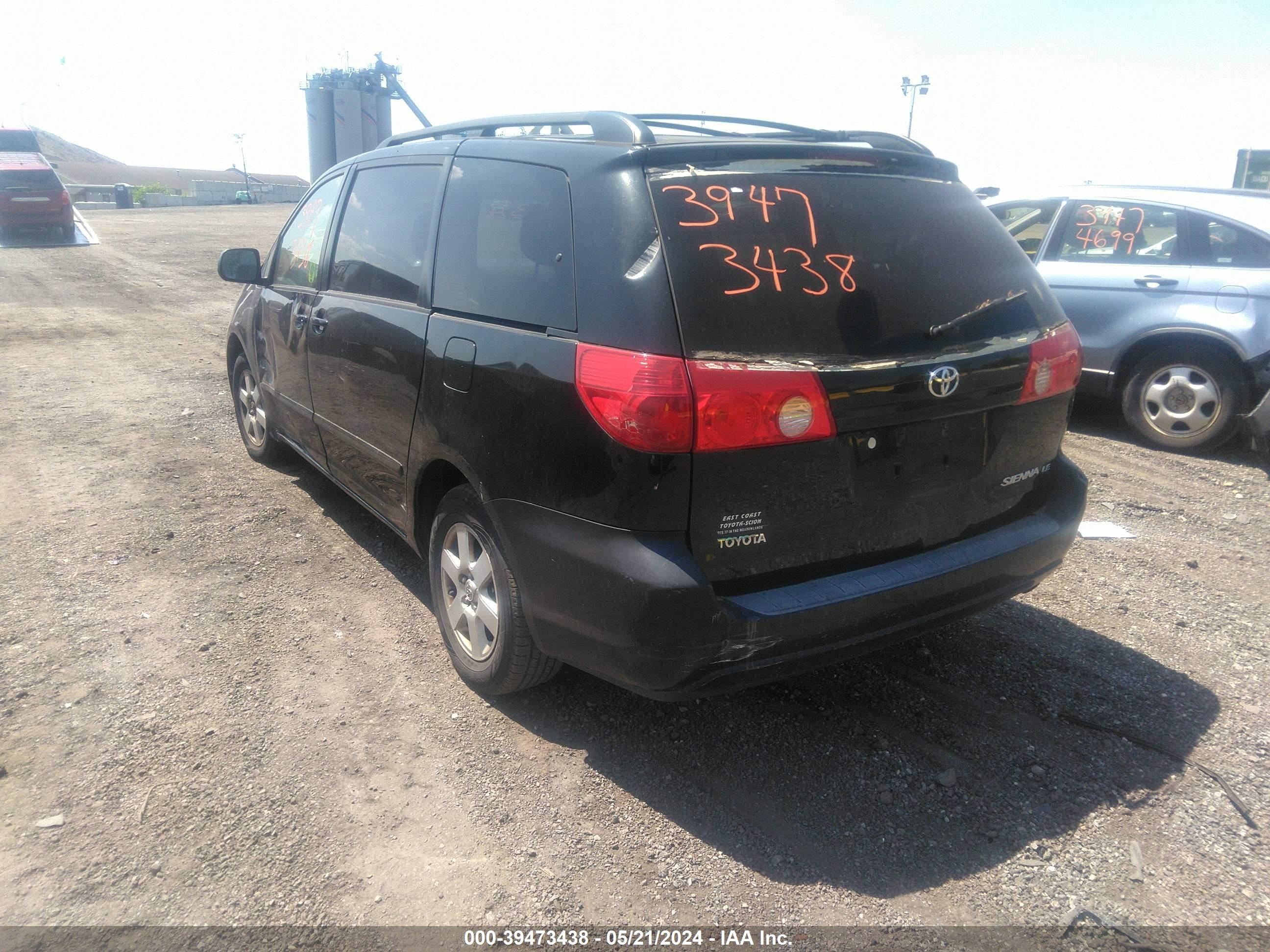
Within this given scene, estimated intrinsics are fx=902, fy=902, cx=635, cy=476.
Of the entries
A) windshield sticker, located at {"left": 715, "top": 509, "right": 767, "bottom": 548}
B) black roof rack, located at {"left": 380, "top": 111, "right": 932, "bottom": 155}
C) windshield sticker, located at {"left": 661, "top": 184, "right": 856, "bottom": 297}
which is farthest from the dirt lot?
black roof rack, located at {"left": 380, "top": 111, "right": 932, "bottom": 155}

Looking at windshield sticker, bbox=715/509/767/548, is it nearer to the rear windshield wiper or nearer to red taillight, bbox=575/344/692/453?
red taillight, bbox=575/344/692/453

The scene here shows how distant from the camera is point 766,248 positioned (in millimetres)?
2562

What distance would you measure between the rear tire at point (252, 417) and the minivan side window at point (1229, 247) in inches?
251

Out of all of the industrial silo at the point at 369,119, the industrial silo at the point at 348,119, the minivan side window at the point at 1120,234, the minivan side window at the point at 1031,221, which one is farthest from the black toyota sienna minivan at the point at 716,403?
the industrial silo at the point at 348,119

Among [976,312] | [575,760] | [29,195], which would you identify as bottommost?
[575,760]

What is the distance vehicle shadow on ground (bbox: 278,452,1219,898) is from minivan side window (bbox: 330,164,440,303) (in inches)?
67.4

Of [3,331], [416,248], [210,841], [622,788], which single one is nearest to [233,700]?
[210,841]

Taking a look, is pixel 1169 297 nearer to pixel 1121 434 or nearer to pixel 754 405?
pixel 1121 434

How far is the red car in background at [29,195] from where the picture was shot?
2142 centimetres

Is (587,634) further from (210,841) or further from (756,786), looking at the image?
(210,841)

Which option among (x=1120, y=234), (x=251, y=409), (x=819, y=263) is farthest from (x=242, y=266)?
(x=1120, y=234)

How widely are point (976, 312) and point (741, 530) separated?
110 cm

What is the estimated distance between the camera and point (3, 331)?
35.5ft

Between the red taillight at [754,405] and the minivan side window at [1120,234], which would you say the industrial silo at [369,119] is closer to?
the minivan side window at [1120,234]
